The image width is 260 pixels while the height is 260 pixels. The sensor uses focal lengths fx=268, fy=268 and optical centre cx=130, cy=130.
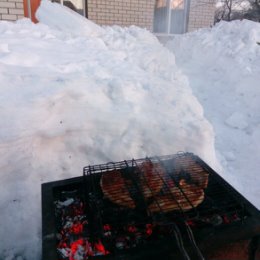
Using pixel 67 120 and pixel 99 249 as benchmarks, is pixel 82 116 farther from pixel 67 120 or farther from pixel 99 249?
pixel 99 249

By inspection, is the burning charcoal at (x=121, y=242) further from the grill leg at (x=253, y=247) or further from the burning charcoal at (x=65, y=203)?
the grill leg at (x=253, y=247)

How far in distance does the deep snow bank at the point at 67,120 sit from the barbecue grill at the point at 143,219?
82 centimetres

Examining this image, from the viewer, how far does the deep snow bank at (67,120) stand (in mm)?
3234

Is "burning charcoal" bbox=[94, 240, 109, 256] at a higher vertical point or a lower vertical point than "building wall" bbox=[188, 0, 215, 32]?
lower

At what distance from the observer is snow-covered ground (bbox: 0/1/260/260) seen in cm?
328

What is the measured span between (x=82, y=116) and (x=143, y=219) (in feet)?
6.81

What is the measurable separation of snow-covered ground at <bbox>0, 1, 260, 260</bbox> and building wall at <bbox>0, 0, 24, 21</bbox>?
508 mm

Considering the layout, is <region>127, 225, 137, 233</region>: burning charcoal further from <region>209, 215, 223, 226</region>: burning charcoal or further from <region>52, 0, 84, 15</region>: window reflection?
<region>52, 0, 84, 15</region>: window reflection

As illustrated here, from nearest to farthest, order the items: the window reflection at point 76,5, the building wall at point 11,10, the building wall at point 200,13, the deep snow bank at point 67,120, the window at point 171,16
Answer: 1. the deep snow bank at point 67,120
2. the building wall at point 11,10
3. the window reflection at point 76,5
4. the window at point 171,16
5. the building wall at point 200,13

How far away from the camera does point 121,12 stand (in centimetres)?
983

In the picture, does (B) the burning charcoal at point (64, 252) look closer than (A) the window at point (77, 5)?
Yes

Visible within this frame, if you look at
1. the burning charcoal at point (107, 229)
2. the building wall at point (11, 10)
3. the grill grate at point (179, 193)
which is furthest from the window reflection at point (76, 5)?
the burning charcoal at point (107, 229)

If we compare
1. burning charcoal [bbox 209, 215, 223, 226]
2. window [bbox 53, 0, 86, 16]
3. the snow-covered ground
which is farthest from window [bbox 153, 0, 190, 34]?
burning charcoal [bbox 209, 215, 223, 226]

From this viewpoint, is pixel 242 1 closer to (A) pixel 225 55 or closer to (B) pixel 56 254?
(A) pixel 225 55
